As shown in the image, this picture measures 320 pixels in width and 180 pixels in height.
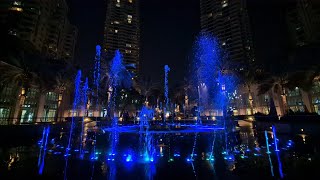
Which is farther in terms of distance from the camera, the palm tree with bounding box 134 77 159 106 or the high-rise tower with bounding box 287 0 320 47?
the palm tree with bounding box 134 77 159 106

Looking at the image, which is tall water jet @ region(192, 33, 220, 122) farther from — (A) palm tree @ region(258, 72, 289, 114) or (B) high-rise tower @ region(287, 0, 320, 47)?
(B) high-rise tower @ region(287, 0, 320, 47)

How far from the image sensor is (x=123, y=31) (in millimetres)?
125312

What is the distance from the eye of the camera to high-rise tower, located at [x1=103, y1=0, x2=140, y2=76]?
396ft

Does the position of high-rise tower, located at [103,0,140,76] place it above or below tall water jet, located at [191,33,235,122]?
above

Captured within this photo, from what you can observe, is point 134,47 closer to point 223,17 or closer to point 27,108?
point 223,17

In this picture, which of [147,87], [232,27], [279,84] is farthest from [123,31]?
[279,84]

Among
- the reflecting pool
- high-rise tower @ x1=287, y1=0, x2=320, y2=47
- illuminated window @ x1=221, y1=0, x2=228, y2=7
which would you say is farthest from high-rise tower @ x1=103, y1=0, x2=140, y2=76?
the reflecting pool

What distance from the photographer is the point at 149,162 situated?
9.17 m

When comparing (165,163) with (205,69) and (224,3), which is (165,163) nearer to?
(205,69)

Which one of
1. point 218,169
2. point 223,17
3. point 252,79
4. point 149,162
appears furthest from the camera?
point 223,17

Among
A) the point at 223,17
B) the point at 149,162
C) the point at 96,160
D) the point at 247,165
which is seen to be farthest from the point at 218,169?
the point at 223,17

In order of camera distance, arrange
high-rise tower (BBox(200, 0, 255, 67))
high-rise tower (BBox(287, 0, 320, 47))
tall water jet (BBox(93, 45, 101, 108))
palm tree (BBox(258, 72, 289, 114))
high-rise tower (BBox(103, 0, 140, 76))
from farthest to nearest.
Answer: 1. high-rise tower (BBox(103, 0, 140, 76))
2. high-rise tower (BBox(200, 0, 255, 67))
3. high-rise tower (BBox(287, 0, 320, 47))
4. tall water jet (BBox(93, 45, 101, 108))
5. palm tree (BBox(258, 72, 289, 114))

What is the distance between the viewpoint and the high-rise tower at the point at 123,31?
12081 cm

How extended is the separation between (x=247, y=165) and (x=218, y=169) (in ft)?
4.97
